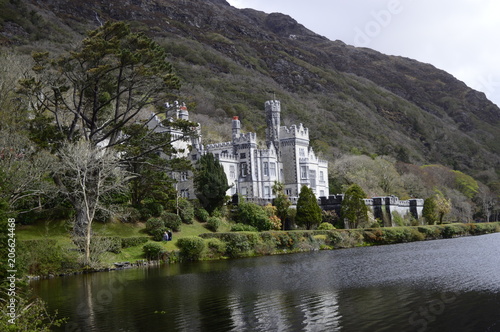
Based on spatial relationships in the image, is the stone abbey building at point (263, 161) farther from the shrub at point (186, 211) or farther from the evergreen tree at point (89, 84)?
the evergreen tree at point (89, 84)

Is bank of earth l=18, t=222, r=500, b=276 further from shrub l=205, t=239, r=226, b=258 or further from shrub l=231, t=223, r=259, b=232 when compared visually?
shrub l=231, t=223, r=259, b=232

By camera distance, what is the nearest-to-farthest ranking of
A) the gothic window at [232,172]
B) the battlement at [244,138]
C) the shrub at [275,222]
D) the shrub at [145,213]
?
the shrub at [145,213], the shrub at [275,222], the gothic window at [232,172], the battlement at [244,138]

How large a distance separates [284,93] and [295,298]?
13693 centimetres

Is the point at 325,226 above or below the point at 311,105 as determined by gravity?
below

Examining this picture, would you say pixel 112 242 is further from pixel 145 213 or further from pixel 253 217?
pixel 253 217

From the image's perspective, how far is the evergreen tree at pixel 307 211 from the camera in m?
53.8

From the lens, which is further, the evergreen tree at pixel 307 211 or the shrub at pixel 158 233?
the evergreen tree at pixel 307 211

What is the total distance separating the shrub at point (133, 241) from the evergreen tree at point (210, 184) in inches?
507

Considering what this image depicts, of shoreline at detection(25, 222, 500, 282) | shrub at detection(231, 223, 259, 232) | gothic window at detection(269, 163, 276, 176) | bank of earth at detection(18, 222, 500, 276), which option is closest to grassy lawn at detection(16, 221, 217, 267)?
bank of earth at detection(18, 222, 500, 276)

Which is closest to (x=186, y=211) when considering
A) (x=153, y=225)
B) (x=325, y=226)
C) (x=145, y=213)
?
(x=145, y=213)

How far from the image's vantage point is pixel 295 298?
18016 mm

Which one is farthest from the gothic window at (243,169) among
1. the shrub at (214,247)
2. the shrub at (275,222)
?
the shrub at (214,247)

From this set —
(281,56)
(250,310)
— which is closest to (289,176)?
(250,310)

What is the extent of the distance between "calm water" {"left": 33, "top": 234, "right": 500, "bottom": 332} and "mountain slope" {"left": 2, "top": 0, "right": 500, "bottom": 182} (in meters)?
68.6
